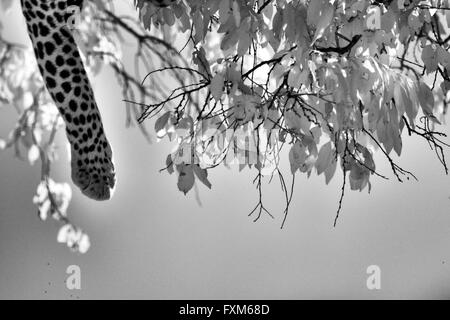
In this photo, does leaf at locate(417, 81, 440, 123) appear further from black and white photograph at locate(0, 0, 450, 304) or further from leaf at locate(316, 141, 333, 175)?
black and white photograph at locate(0, 0, 450, 304)

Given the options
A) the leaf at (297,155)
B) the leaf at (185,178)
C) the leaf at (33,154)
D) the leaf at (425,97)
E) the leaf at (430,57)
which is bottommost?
the leaf at (185,178)

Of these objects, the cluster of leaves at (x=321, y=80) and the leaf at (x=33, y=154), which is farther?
the leaf at (x=33, y=154)

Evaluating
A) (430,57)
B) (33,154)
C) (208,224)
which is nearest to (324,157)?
(430,57)

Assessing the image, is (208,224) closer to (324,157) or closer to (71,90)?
(71,90)

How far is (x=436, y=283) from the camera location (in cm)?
340

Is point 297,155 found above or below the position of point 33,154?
below

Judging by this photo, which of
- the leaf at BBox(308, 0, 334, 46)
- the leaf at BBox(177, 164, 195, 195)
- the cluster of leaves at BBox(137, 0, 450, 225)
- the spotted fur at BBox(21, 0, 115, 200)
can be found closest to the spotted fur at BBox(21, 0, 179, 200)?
the spotted fur at BBox(21, 0, 115, 200)

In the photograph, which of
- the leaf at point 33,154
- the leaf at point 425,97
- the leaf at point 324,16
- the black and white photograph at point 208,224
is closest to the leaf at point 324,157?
the leaf at point 425,97

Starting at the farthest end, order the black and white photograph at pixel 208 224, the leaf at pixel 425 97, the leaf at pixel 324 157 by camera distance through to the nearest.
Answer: the black and white photograph at pixel 208 224 < the leaf at pixel 324 157 < the leaf at pixel 425 97

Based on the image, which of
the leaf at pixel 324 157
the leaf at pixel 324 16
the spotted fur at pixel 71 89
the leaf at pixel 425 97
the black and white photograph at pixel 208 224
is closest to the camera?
the leaf at pixel 324 16

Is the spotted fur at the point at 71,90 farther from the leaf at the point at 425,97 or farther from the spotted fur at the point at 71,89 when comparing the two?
the leaf at the point at 425,97

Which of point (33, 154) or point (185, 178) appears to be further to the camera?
point (33, 154)

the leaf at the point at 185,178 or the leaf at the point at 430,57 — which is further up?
the leaf at the point at 430,57
